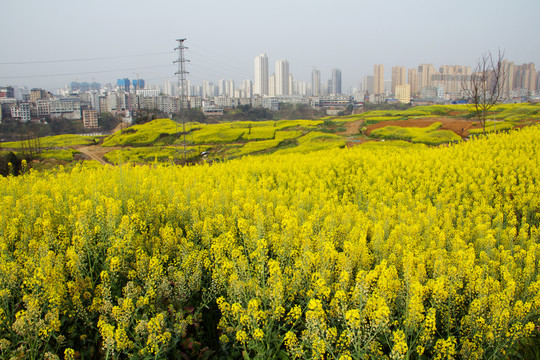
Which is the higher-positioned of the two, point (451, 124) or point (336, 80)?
point (336, 80)

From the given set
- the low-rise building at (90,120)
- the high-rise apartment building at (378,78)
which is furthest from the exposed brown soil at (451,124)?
the high-rise apartment building at (378,78)

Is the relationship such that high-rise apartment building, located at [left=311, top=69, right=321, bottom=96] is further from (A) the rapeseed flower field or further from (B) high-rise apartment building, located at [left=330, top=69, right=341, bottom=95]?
(A) the rapeseed flower field

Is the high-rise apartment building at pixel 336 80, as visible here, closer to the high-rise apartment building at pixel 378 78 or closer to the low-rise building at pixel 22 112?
the high-rise apartment building at pixel 378 78

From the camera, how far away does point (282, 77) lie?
572 ft

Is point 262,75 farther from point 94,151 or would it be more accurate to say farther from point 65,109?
point 94,151

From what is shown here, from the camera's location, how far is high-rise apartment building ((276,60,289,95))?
172375mm

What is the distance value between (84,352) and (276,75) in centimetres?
18119

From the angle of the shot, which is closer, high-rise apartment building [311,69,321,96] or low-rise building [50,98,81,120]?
low-rise building [50,98,81,120]

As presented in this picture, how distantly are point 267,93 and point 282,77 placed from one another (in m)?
11.2

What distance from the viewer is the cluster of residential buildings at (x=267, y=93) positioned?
64.8 m

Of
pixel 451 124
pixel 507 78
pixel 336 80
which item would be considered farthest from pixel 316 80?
pixel 451 124

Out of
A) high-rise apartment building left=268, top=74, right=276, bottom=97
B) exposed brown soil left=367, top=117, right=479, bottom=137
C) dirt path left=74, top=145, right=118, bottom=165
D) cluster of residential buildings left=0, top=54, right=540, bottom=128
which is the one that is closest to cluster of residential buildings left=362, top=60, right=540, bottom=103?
cluster of residential buildings left=0, top=54, right=540, bottom=128

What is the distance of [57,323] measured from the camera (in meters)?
2.63

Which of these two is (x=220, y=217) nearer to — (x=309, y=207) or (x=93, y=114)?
(x=309, y=207)
